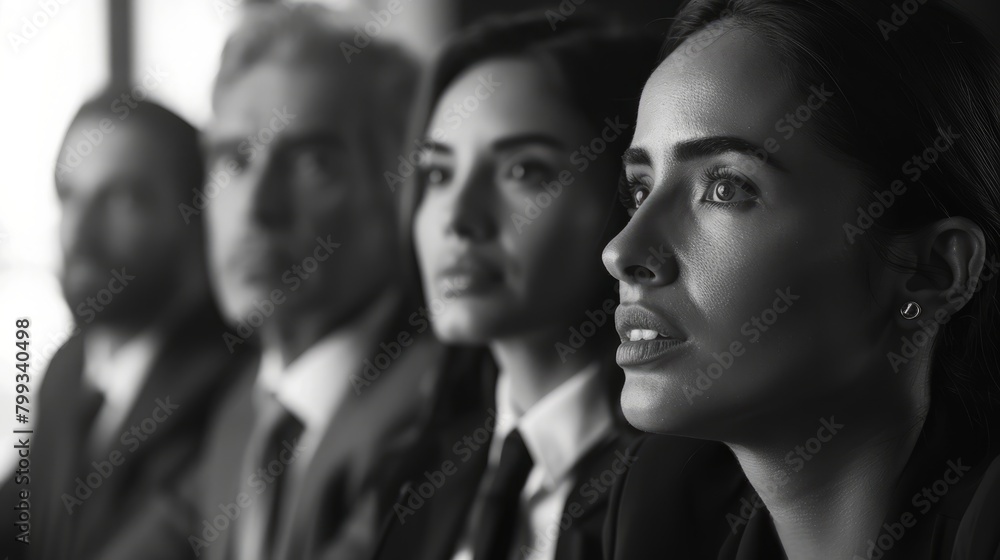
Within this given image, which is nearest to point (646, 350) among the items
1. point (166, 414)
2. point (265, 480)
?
point (265, 480)

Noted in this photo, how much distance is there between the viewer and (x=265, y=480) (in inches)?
51.3

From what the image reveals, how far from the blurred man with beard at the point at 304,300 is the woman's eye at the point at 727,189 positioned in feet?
1.90

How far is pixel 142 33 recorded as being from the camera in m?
1.37

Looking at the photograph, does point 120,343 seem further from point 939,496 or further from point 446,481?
point 939,496

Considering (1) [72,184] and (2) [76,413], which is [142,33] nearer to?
(1) [72,184]

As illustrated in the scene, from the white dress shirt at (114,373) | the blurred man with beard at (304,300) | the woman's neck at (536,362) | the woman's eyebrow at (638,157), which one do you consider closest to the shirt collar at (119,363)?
the white dress shirt at (114,373)

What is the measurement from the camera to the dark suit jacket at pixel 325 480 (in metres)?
1.24

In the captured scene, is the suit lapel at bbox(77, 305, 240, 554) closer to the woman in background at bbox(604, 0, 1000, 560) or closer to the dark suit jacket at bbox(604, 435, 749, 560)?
the dark suit jacket at bbox(604, 435, 749, 560)

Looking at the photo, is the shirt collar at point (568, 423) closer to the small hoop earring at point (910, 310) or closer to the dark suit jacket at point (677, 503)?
the dark suit jacket at point (677, 503)

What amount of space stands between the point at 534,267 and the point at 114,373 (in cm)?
70

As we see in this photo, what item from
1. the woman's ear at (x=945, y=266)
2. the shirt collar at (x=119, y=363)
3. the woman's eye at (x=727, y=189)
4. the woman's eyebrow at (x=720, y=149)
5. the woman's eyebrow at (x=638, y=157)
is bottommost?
the shirt collar at (x=119, y=363)

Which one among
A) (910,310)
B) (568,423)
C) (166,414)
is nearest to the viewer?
(910,310)

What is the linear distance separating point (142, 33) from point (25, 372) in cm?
54

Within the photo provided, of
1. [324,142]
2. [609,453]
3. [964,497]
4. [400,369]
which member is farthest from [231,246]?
[964,497]
